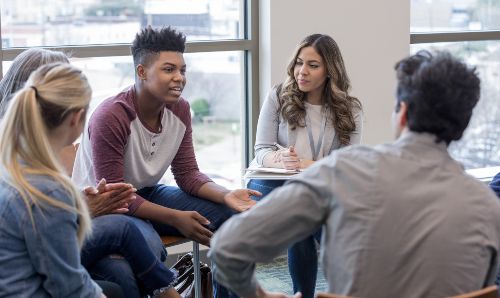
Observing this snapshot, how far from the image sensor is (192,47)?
13.7 ft

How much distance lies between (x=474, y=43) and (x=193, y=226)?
Answer: 118 inches

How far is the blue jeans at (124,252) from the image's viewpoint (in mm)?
2574

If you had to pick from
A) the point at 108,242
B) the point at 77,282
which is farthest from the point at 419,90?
the point at 108,242

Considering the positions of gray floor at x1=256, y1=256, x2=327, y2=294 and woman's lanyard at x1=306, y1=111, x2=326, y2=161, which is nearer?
woman's lanyard at x1=306, y1=111, x2=326, y2=161

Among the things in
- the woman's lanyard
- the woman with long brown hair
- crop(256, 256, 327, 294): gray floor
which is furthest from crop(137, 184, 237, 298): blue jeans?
crop(256, 256, 327, 294): gray floor

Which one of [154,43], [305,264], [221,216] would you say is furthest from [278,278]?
[154,43]

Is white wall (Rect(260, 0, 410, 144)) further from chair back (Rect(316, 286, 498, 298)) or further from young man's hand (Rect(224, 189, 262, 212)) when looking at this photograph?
chair back (Rect(316, 286, 498, 298))

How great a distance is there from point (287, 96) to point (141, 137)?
80 cm

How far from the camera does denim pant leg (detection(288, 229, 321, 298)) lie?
328 cm

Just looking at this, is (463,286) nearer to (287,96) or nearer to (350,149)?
(350,149)

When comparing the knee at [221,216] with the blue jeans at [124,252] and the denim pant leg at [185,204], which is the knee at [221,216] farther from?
the blue jeans at [124,252]

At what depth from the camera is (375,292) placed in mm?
1572

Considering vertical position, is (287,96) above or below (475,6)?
below

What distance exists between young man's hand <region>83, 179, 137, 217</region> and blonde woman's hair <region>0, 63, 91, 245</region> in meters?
0.59
